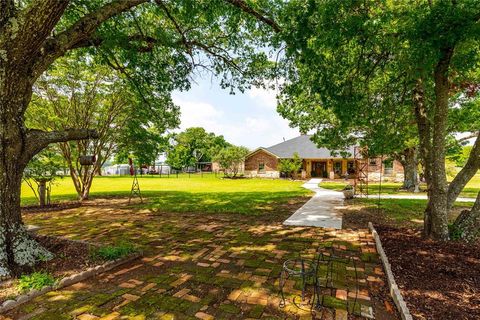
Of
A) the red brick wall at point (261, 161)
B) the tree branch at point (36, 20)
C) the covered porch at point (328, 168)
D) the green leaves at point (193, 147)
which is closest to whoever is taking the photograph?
the tree branch at point (36, 20)

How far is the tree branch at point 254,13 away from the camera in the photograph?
5984mm

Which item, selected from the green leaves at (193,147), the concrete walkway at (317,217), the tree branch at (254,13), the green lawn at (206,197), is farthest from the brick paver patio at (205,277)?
the green leaves at (193,147)

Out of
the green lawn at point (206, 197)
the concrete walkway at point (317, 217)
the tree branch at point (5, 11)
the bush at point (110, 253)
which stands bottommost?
the concrete walkway at point (317, 217)

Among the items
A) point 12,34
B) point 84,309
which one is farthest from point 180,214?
point 12,34

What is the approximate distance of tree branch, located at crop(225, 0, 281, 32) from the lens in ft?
19.6

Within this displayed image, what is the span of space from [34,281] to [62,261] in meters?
0.99

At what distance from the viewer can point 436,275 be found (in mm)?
4363

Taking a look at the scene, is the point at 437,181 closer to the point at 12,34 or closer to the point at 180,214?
the point at 180,214

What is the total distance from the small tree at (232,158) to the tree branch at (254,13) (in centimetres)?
2854

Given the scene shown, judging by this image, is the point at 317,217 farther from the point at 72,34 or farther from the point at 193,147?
the point at 193,147

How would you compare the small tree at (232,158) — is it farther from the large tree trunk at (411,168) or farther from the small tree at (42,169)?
the small tree at (42,169)

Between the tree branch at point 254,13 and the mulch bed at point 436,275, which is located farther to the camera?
the tree branch at point 254,13

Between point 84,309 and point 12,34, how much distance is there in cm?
422

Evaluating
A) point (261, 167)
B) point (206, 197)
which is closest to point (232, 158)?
point (261, 167)
